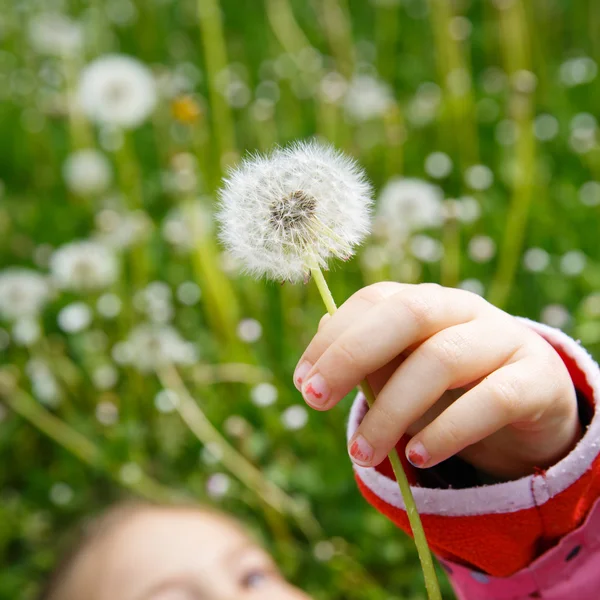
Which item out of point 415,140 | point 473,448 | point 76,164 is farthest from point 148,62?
point 473,448

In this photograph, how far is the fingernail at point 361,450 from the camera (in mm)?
486

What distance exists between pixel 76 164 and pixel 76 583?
107 cm

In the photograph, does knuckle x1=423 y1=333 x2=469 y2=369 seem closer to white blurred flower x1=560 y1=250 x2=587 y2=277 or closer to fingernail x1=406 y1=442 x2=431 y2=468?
fingernail x1=406 y1=442 x2=431 y2=468

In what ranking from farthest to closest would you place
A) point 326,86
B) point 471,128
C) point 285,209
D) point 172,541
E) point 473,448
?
1. point 471,128
2. point 326,86
3. point 172,541
4. point 473,448
5. point 285,209

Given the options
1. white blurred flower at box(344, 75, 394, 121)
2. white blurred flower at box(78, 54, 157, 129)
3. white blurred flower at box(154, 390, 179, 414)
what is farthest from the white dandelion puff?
white blurred flower at box(344, 75, 394, 121)

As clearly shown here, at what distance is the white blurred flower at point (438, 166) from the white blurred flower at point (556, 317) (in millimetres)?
514

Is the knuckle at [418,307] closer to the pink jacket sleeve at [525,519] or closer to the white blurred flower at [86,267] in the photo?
the pink jacket sleeve at [525,519]

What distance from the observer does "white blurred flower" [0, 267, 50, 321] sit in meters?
1.47

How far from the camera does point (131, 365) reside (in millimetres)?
1397

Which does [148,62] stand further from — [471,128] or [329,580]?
[329,580]

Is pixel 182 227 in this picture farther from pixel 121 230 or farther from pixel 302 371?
pixel 302 371

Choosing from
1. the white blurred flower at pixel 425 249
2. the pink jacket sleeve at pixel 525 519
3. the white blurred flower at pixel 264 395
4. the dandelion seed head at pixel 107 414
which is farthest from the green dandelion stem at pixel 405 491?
the white blurred flower at pixel 425 249

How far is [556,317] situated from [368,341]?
0.80 metres

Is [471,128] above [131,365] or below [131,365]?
above
